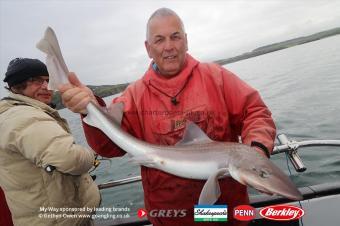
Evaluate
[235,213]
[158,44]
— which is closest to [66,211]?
[235,213]

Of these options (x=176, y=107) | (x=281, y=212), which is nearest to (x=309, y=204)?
(x=281, y=212)

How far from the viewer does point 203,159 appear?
116 inches

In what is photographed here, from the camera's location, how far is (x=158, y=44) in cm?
361

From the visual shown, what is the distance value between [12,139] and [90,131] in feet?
2.65

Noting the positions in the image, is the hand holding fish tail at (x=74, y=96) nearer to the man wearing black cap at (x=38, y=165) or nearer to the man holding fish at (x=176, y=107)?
the man holding fish at (x=176, y=107)

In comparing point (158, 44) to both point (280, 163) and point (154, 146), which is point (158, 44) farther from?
point (280, 163)

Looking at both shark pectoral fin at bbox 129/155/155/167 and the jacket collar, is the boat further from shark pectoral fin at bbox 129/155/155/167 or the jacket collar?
the jacket collar

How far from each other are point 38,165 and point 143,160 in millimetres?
1136

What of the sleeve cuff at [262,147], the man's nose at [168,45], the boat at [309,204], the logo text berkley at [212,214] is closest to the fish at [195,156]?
the sleeve cuff at [262,147]

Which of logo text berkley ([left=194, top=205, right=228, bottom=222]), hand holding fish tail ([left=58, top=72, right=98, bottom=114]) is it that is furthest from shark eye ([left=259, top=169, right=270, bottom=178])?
hand holding fish tail ([left=58, top=72, right=98, bottom=114])

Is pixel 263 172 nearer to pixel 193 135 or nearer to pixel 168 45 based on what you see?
pixel 193 135

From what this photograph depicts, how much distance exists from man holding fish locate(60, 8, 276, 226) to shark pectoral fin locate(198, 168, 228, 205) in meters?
0.60

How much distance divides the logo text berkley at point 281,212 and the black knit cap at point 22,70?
3.66 m

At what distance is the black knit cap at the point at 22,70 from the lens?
395 cm
